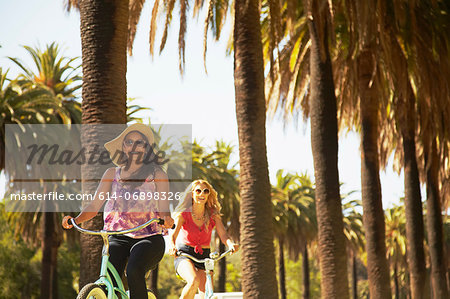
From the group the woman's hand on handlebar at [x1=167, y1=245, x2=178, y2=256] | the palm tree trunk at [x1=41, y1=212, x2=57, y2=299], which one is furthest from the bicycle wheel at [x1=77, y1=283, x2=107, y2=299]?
the palm tree trunk at [x1=41, y1=212, x2=57, y2=299]

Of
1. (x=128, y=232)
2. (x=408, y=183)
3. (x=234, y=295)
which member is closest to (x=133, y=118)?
(x=408, y=183)

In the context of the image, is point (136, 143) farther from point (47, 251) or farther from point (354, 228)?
point (354, 228)

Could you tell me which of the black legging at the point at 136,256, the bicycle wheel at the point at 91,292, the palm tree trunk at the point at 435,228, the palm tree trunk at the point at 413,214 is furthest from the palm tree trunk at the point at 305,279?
the bicycle wheel at the point at 91,292

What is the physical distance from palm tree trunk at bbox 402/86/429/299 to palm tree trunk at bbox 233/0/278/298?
8.22m

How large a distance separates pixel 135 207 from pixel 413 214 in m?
13.6

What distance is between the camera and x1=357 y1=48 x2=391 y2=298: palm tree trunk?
13.7m

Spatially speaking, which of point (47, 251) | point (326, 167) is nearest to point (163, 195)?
point (326, 167)

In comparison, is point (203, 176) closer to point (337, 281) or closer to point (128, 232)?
point (337, 281)

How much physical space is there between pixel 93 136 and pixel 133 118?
25.2 metres

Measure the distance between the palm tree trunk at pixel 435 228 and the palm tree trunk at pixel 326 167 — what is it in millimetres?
7700

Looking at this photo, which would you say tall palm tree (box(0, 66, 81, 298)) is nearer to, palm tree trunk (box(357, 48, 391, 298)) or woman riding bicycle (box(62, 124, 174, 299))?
palm tree trunk (box(357, 48, 391, 298))

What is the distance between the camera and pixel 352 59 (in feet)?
51.9

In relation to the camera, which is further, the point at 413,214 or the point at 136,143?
the point at 413,214

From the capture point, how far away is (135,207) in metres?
5.05
